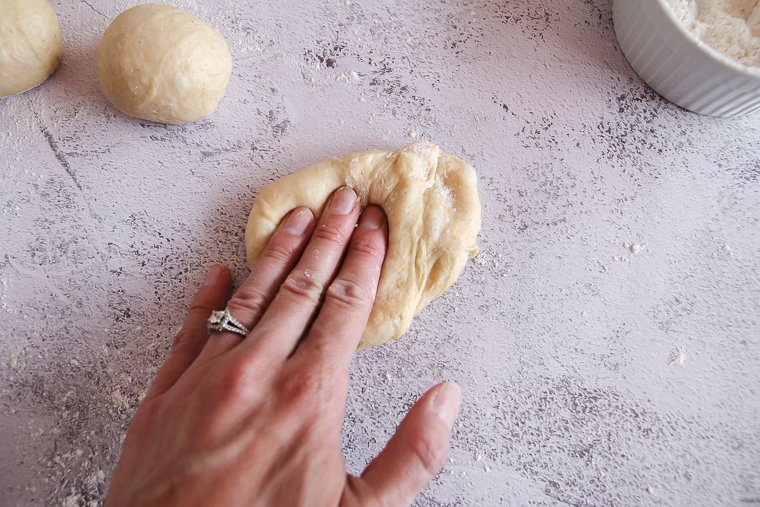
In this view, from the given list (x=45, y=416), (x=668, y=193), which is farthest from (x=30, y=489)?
(x=668, y=193)

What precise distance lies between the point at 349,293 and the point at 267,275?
22 centimetres

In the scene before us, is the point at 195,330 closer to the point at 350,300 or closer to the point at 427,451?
the point at 350,300

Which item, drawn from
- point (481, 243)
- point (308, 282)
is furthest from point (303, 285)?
point (481, 243)

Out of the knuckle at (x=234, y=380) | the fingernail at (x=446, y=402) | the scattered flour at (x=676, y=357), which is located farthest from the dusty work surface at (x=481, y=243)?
the knuckle at (x=234, y=380)

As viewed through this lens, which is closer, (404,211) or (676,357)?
(404,211)

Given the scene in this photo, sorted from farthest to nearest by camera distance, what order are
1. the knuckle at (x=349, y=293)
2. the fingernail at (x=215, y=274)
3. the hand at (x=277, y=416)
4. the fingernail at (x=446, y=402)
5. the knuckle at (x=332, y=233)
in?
the fingernail at (x=215, y=274), the knuckle at (x=332, y=233), the knuckle at (x=349, y=293), the fingernail at (x=446, y=402), the hand at (x=277, y=416)

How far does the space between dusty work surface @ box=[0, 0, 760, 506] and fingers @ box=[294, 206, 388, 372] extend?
27 cm

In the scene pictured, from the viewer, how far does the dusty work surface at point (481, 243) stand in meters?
1.43

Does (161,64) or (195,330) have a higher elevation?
(161,64)

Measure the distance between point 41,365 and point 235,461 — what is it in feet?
2.60

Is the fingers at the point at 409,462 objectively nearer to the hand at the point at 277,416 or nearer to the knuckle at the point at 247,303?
the hand at the point at 277,416

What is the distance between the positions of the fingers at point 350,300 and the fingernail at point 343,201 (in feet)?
0.16

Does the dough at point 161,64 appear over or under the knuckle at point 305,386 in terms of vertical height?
over

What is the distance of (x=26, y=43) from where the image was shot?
143cm
